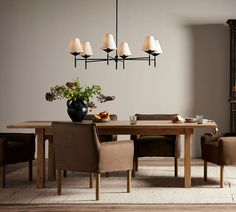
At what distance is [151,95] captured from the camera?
25.8ft

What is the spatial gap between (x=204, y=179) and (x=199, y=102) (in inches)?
86.8

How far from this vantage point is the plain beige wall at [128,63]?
779cm

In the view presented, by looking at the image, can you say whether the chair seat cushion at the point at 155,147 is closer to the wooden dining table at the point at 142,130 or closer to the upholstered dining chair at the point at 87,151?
the wooden dining table at the point at 142,130

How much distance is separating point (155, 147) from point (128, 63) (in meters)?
2.15

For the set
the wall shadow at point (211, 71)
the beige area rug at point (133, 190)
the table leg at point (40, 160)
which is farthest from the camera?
the wall shadow at point (211, 71)

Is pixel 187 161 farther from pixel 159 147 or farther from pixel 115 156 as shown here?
pixel 115 156

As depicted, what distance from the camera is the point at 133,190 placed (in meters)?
5.24

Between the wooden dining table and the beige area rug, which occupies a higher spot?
the wooden dining table

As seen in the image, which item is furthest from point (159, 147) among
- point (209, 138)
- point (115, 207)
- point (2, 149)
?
point (2, 149)

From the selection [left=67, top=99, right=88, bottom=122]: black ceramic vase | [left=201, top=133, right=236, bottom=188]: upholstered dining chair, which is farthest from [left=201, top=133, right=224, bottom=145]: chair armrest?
[left=67, top=99, right=88, bottom=122]: black ceramic vase

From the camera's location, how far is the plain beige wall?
779cm

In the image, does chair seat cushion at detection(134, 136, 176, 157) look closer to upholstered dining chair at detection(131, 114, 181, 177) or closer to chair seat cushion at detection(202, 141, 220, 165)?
upholstered dining chair at detection(131, 114, 181, 177)

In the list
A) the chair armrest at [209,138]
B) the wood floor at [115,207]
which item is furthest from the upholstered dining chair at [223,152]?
the wood floor at [115,207]

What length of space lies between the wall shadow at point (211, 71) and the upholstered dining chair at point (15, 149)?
2911 millimetres
